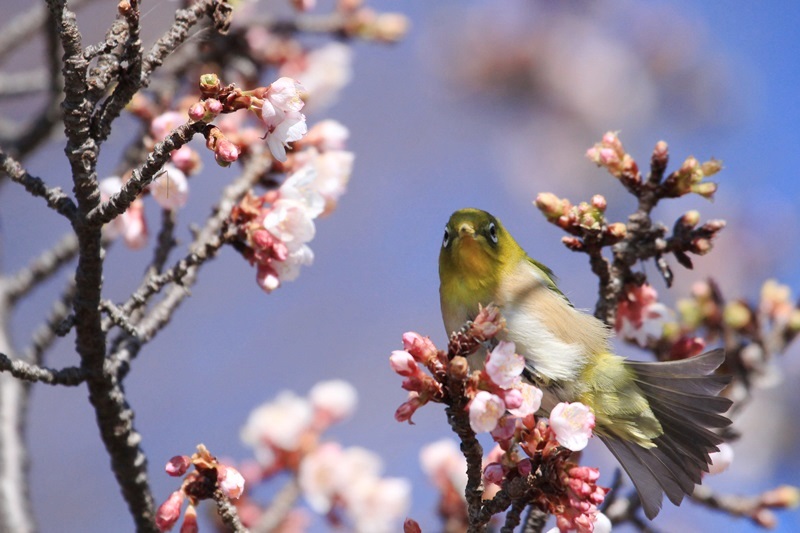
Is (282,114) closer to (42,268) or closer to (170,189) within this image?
(170,189)

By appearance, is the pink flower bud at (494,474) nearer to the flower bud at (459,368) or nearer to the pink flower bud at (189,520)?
the flower bud at (459,368)

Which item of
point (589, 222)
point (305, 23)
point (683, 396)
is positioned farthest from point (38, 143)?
point (683, 396)

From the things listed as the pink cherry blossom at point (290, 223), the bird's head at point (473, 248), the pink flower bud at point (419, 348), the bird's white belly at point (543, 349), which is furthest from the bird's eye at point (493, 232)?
the pink flower bud at point (419, 348)

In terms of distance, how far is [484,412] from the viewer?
2035 millimetres

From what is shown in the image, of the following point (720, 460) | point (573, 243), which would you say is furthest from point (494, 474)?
point (720, 460)

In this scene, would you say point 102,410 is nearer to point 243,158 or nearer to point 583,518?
point 243,158

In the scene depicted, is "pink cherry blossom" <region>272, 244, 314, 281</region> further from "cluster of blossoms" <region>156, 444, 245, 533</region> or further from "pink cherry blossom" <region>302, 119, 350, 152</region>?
"cluster of blossoms" <region>156, 444, 245, 533</region>

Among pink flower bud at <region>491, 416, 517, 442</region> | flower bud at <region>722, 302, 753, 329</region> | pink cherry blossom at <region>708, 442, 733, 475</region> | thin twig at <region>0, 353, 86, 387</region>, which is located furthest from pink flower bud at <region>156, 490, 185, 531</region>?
flower bud at <region>722, 302, 753, 329</region>

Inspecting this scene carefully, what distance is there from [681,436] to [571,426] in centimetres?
80

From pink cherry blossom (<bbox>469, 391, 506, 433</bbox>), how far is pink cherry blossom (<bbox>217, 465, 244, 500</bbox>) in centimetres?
65

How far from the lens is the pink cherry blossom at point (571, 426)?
7.16ft

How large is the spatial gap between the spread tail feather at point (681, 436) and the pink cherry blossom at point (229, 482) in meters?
1.24

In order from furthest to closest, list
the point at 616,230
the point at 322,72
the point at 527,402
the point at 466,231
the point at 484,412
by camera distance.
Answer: the point at 322,72
the point at 466,231
the point at 616,230
the point at 527,402
the point at 484,412

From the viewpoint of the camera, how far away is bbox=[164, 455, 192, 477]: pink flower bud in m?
2.21
